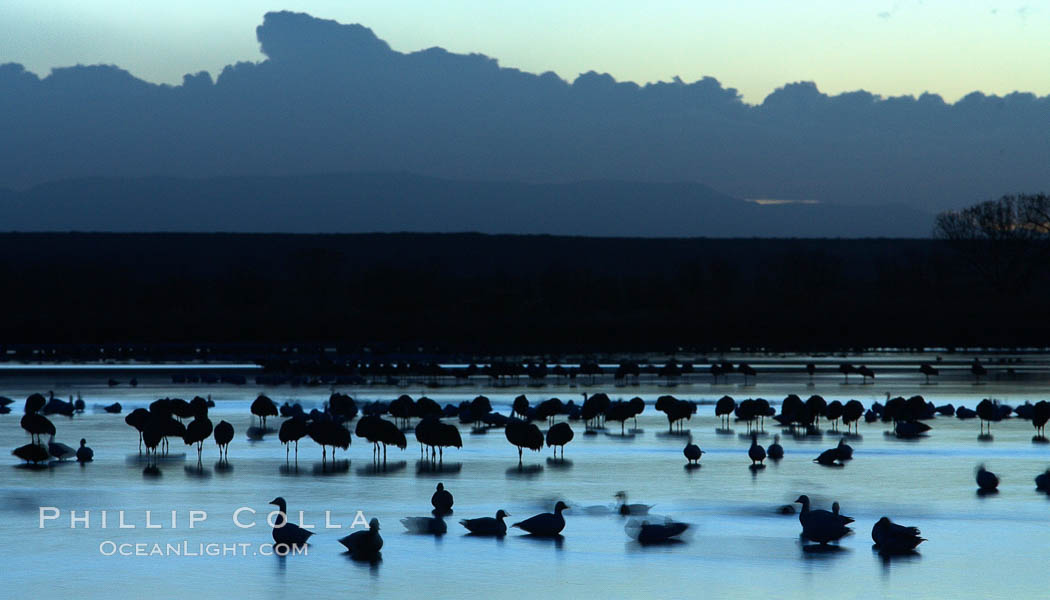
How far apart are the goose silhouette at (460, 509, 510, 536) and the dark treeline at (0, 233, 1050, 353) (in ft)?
154

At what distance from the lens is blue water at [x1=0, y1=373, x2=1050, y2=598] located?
11.2 metres

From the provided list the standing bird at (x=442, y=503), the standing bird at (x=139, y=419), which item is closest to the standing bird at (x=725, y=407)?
the standing bird at (x=139, y=419)

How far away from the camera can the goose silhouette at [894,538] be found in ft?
40.7

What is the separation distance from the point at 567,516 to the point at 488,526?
1.39 metres

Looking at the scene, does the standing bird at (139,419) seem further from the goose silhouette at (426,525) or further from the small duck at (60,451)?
the goose silhouette at (426,525)

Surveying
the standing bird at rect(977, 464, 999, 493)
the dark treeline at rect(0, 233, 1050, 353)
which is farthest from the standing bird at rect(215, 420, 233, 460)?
the dark treeline at rect(0, 233, 1050, 353)

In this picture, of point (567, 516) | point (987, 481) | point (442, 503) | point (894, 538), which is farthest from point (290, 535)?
point (987, 481)

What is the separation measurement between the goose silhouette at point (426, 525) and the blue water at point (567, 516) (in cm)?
12

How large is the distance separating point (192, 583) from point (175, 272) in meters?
155

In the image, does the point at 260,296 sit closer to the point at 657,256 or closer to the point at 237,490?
the point at 657,256

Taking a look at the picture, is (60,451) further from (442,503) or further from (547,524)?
(547,524)

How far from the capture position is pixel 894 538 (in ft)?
40.7

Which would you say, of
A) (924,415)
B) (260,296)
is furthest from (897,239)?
(924,415)

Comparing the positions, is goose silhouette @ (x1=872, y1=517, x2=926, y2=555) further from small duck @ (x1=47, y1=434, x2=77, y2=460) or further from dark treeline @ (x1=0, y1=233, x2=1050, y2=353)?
dark treeline @ (x1=0, y1=233, x2=1050, y2=353)
